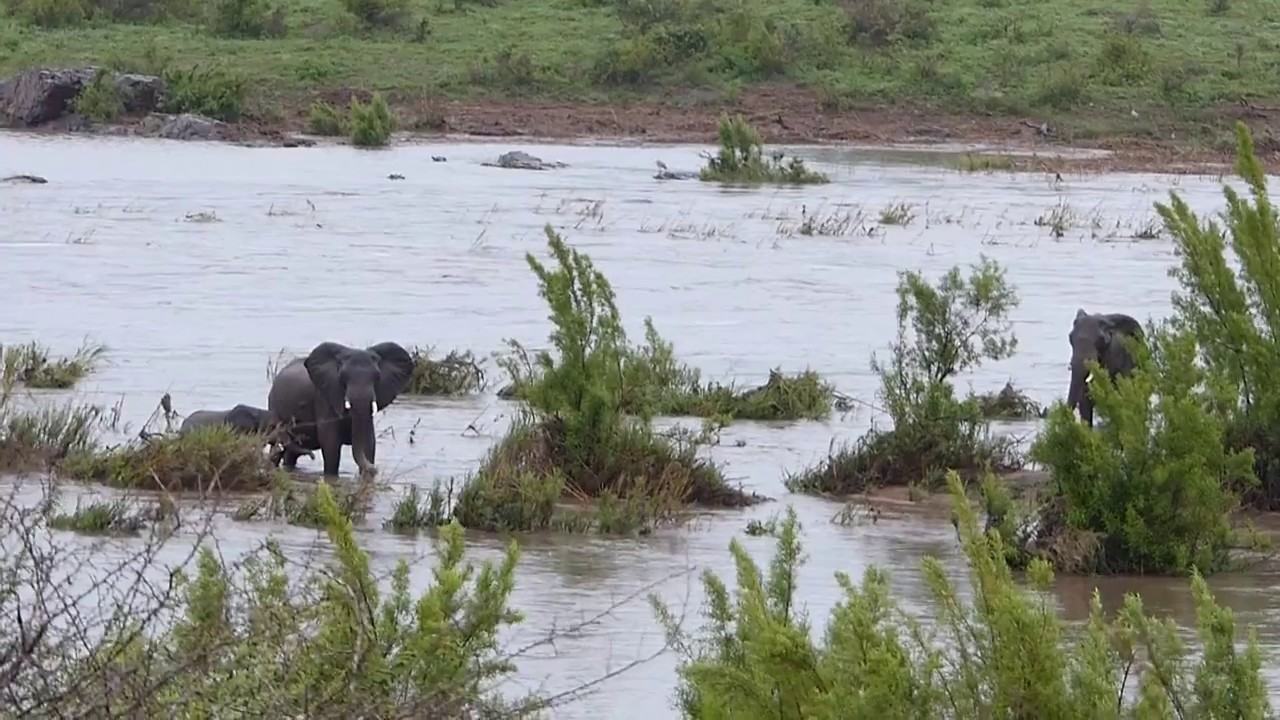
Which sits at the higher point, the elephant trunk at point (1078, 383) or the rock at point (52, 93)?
the rock at point (52, 93)

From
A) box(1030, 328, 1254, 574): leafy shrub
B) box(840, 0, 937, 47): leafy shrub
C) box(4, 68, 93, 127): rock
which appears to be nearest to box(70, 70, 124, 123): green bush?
box(4, 68, 93, 127): rock

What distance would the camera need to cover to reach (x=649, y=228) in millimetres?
26984

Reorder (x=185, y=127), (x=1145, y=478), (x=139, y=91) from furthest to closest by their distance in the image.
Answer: (x=139, y=91) < (x=185, y=127) < (x=1145, y=478)

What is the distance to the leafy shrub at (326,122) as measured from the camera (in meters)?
40.2

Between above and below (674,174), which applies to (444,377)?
below

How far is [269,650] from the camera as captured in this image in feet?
16.9

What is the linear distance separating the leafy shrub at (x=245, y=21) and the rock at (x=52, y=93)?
24.2ft

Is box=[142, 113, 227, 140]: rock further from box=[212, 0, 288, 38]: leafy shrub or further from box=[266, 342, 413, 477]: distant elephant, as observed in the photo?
box=[266, 342, 413, 477]: distant elephant

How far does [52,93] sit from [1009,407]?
2886 cm

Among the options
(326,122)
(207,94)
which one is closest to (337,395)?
(326,122)

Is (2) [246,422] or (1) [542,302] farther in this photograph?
(1) [542,302]

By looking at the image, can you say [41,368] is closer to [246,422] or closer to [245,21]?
[246,422]

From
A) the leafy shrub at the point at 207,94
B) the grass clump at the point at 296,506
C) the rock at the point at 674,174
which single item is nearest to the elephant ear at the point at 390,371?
the grass clump at the point at 296,506

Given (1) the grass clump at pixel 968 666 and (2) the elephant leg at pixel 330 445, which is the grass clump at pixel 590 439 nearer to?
(2) the elephant leg at pixel 330 445
